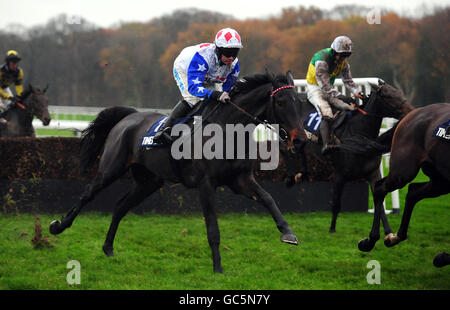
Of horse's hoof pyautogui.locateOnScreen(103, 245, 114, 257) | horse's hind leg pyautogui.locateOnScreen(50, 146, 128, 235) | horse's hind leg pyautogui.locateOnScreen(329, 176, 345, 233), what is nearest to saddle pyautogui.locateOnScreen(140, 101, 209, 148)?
horse's hind leg pyautogui.locateOnScreen(50, 146, 128, 235)

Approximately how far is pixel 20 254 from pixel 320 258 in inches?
117

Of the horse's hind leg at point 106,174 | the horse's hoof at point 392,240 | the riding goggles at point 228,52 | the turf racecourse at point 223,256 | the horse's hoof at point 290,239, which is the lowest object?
the turf racecourse at point 223,256

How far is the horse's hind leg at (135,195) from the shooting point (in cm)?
595

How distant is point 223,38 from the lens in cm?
501

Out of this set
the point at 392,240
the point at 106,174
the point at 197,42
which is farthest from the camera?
the point at 197,42

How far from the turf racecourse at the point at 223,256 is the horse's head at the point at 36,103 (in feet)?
8.82

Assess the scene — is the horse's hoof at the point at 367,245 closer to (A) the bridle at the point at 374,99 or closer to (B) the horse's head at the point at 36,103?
(A) the bridle at the point at 374,99

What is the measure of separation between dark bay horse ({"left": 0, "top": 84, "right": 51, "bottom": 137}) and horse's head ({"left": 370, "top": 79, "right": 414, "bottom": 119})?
235 inches

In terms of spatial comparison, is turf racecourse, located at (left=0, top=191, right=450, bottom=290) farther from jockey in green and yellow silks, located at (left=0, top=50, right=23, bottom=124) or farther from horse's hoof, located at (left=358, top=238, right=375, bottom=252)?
jockey in green and yellow silks, located at (left=0, top=50, right=23, bottom=124)

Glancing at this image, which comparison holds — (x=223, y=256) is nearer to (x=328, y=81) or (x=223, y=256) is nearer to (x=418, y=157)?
(x=418, y=157)

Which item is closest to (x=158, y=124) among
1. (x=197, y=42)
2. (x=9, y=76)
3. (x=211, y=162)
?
(x=211, y=162)

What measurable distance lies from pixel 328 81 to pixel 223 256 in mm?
2713

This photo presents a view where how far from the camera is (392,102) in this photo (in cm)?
669

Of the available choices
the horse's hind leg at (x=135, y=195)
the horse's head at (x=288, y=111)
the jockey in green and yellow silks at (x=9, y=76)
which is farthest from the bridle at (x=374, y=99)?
the jockey in green and yellow silks at (x=9, y=76)
